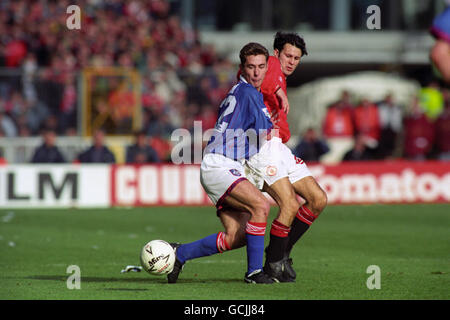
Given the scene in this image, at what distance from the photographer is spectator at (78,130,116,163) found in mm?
21750

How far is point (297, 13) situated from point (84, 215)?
1820cm

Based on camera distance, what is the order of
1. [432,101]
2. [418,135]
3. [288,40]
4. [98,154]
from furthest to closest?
1. [432,101]
2. [418,135]
3. [98,154]
4. [288,40]

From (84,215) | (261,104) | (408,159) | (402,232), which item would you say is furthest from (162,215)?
(261,104)

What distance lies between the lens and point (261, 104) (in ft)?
29.6

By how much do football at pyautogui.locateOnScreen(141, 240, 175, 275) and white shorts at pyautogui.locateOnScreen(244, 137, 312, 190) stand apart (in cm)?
106

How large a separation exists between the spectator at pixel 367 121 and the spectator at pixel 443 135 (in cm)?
153

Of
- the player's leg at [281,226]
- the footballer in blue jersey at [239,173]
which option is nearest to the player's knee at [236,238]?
the footballer in blue jersey at [239,173]

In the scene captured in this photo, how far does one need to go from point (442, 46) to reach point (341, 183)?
15.2 m

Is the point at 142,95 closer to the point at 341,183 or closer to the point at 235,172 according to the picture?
the point at 341,183

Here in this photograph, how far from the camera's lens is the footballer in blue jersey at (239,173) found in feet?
29.6

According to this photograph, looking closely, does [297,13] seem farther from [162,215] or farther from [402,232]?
[402,232]

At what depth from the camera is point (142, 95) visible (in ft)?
79.3
